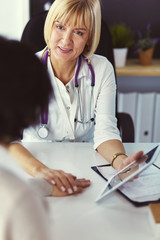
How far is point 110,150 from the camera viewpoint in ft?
4.59

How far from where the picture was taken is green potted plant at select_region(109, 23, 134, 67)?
2420 mm

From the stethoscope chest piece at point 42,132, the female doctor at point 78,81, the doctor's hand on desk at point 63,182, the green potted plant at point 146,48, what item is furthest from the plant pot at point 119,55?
the doctor's hand on desk at point 63,182

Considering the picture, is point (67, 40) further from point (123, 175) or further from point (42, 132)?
point (123, 175)

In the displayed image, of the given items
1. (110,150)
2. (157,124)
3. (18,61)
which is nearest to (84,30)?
(110,150)

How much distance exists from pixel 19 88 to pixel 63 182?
60 centimetres

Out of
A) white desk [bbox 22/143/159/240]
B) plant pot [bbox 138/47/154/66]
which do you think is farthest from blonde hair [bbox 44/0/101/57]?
plant pot [bbox 138/47/154/66]

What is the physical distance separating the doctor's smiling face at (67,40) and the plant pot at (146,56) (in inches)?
39.0

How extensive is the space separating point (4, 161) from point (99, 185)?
0.61m

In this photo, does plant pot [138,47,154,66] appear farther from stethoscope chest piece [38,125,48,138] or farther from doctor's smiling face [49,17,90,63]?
stethoscope chest piece [38,125,48,138]

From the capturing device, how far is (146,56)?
2473 millimetres

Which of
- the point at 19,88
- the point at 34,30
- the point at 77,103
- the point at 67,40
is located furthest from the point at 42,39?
the point at 19,88

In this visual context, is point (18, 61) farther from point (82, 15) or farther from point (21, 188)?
point (82, 15)

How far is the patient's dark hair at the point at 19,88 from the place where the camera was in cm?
57

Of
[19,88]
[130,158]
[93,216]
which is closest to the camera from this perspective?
[19,88]
